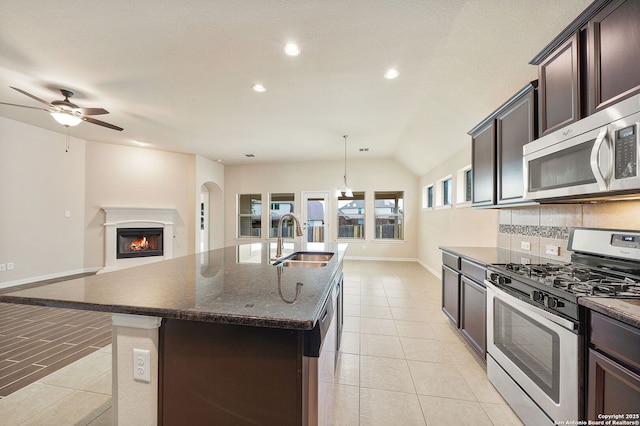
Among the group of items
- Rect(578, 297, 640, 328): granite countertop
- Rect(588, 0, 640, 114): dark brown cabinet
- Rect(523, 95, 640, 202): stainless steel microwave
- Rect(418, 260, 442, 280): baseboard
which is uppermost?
Rect(588, 0, 640, 114): dark brown cabinet

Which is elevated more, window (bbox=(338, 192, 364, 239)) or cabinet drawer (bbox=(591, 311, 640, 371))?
window (bbox=(338, 192, 364, 239))

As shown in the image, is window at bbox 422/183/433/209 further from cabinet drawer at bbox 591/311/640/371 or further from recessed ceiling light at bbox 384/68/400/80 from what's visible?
cabinet drawer at bbox 591/311/640/371

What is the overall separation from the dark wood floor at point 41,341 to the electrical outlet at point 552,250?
423 cm

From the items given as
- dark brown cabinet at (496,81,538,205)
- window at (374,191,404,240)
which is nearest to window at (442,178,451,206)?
window at (374,191,404,240)

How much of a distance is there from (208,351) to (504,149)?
2708 millimetres

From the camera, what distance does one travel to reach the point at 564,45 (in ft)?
5.01

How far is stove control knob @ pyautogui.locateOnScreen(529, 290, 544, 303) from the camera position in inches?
52.0

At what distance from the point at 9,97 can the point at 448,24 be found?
5.58 m

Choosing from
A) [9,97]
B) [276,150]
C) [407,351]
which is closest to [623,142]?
[407,351]

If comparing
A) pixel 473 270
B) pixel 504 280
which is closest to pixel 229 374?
pixel 504 280

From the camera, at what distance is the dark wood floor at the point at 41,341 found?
199 centimetres

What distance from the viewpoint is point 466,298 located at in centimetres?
232

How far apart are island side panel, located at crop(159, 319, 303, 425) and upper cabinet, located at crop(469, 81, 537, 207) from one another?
2208 millimetres

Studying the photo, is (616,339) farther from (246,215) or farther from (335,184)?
(246,215)
